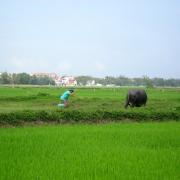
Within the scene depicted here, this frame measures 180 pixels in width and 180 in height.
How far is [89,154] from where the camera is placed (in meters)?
6.31

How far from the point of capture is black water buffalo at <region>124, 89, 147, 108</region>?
1500 centimetres

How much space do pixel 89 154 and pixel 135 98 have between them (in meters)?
8.94

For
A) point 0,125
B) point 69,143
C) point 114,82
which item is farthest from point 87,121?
point 114,82

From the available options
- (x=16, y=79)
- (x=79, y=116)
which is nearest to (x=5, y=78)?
(x=16, y=79)

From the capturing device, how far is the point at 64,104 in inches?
565

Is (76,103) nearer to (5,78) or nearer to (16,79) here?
(5,78)

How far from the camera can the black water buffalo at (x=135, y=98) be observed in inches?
591

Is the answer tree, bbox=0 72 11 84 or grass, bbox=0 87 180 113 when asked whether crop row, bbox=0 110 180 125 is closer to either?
grass, bbox=0 87 180 113

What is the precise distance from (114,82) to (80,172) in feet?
283

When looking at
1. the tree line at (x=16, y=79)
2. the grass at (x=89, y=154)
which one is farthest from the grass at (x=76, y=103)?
the tree line at (x=16, y=79)

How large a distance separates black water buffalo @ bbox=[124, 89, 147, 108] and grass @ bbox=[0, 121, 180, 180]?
5.86 meters

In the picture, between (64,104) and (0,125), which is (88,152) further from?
(64,104)

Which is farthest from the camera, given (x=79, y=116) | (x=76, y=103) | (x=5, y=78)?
(x=5, y=78)

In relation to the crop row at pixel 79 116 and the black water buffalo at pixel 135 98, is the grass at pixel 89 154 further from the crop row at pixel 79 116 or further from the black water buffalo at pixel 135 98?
the black water buffalo at pixel 135 98
